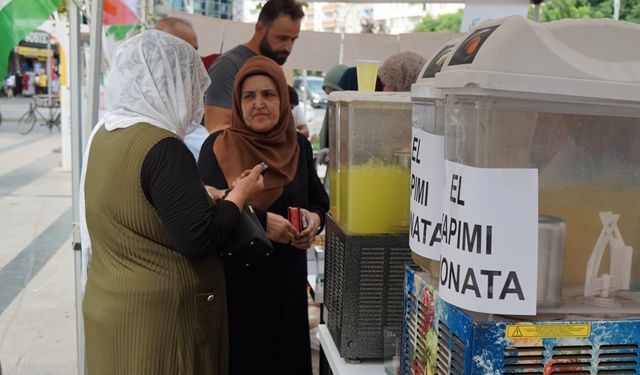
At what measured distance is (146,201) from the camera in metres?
1.98

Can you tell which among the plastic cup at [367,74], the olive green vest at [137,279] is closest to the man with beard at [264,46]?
the olive green vest at [137,279]

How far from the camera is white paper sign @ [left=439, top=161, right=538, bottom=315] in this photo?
1.14 m

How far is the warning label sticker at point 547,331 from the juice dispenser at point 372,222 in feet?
2.12

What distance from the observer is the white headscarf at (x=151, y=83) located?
81.7 inches

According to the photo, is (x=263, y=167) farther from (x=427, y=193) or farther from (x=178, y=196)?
(x=427, y=193)

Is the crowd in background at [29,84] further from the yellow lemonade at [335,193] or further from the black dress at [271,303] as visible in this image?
the yellow lemonade at [335,193]

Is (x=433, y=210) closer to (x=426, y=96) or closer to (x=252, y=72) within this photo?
(x=426, y=96)

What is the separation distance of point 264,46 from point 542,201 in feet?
8.61

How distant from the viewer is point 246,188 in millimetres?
2291

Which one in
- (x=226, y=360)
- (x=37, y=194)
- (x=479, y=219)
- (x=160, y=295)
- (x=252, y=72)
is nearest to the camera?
(x=479, y=219)

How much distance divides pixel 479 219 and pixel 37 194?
995 cm

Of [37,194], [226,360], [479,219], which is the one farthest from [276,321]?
[37,194]

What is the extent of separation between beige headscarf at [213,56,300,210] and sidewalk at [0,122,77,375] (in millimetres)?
2403

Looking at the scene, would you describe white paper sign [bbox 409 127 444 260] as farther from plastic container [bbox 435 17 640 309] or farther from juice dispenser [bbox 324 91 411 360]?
juice dispenser [bbox 324 91 411 360]
